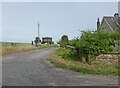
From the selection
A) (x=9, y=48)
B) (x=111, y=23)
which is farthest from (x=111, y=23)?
(x=9, y=48)

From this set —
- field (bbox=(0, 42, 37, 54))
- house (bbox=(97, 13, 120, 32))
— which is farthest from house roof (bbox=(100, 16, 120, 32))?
field (bbox=(0, 42, 37, 54))

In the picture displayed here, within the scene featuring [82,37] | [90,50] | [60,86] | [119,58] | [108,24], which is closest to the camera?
[60,86]

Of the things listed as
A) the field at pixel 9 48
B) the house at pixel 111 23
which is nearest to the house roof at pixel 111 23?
the house at pixel 111 23

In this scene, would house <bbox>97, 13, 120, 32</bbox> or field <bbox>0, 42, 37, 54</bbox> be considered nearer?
field <bbox>0, 42, 37, 54</bbox>

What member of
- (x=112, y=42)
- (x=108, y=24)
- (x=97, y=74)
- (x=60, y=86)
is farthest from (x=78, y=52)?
(x=108, y=24)

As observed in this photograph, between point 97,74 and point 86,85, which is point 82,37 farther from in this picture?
point 86,85

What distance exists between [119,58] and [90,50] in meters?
2.24

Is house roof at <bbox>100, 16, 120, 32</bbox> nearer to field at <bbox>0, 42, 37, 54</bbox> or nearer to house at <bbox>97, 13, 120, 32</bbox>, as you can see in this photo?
house at <bbox>97, 13, 120, 32</bbox>

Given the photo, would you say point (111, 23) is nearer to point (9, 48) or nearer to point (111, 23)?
point (111, 23)

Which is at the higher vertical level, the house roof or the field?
the house roof

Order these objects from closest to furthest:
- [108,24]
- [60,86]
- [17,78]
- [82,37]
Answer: [60,86], [17,78], [82,37], [108,24]

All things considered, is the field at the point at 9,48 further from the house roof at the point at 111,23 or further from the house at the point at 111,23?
the house roof at the point at 111,23

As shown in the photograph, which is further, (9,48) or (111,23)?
(111,23)

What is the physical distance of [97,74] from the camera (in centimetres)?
1367
